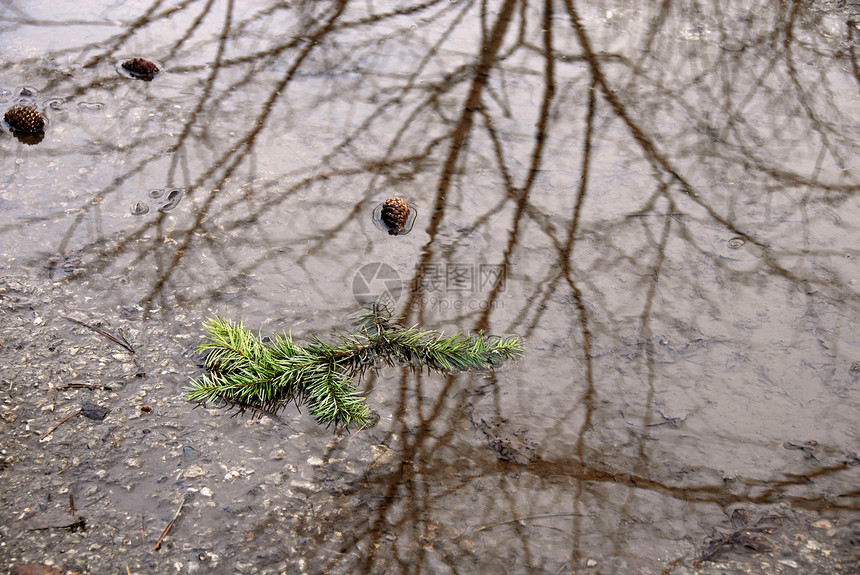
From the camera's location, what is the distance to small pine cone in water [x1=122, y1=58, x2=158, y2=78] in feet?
15.1

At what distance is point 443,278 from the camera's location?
3.42 metres

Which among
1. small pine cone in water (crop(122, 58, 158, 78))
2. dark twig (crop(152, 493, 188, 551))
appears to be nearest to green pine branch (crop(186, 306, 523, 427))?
dark twig (crop(152, 493, 188, 551))

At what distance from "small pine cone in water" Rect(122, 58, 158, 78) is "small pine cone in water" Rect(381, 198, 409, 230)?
7.53ft

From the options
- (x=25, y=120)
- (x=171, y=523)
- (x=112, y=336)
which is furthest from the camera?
(x=25, y=120)

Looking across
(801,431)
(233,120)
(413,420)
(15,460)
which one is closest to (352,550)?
(413,420)

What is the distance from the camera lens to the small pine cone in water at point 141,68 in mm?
4613

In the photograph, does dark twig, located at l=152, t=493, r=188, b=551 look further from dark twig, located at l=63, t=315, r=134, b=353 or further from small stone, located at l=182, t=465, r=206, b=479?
dark twig, located at l=63, t=315, r=134, b=353

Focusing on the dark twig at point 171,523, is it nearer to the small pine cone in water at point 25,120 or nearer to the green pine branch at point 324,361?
the green pine branch at point 324,361

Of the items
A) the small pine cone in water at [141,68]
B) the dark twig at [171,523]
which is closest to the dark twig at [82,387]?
the dark twig at [171,523]

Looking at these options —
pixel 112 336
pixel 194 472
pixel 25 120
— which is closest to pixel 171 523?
pixel 194 472

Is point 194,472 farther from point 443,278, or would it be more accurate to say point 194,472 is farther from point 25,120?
point 25,120

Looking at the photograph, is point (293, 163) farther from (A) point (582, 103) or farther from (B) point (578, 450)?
(B) point (578, 450)

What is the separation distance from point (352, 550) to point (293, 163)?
245cm

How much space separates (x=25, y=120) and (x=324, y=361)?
278cm
